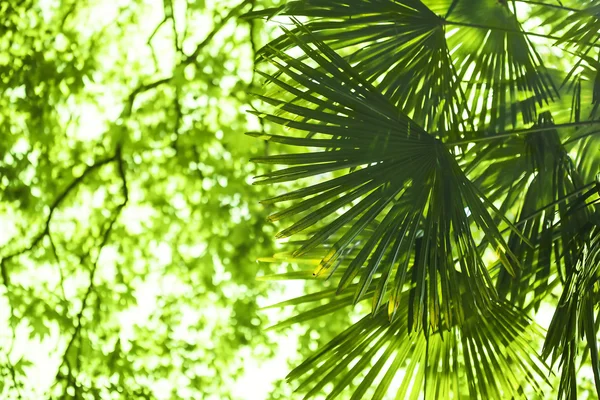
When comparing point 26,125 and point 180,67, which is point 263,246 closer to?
point 180,67

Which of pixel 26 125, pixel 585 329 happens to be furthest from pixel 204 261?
pixel 585 329

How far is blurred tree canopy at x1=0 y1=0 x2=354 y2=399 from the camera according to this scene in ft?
10.6

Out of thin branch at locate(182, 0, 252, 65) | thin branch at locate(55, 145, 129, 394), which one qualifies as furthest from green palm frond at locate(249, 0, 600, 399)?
thin branch at locate(55, 145, 129, 394)

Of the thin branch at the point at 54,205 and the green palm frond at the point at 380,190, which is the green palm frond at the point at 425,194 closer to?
the green palm frond at the point at 380,190

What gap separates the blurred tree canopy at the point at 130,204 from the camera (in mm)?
3246

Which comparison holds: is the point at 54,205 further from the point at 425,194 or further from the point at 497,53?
the point at 425,194

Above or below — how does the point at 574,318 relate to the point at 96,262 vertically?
below

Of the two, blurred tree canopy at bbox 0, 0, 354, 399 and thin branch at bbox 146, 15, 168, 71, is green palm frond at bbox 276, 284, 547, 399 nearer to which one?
blurred tree canopy at bbox 0, 0, 354, 399

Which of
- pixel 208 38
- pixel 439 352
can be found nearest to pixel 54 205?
pixel 208 38

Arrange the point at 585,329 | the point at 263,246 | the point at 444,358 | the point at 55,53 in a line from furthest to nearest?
the point at 55,53
the point at 263,246
the point at 444,358
the point at 585,329

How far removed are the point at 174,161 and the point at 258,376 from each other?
39.9 inches

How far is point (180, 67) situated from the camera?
10.9 feet

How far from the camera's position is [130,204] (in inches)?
137

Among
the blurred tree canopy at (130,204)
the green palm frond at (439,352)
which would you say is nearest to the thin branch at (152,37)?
the blurred tree canopy at (130,204)
